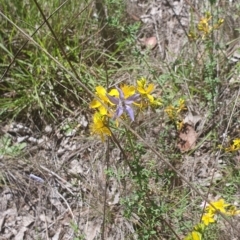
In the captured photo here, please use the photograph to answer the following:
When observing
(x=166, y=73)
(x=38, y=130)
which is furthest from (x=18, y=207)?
(x=166, y=73)

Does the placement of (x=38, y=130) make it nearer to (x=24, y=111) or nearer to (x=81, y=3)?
(x=24, y=111)

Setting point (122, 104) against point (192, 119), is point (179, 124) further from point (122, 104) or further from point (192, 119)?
point (122, 104)

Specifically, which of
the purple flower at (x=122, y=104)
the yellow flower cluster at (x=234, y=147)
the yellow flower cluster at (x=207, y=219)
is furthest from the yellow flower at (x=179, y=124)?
the purple flower at (x=122, y=104)

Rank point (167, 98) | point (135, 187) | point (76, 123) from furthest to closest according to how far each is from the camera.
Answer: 1. point (76, 123)
2. point (167, 98)
3. point (135, 187)

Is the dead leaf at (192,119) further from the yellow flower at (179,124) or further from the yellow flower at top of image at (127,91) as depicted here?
the yellow flower at top of image at (127,91)

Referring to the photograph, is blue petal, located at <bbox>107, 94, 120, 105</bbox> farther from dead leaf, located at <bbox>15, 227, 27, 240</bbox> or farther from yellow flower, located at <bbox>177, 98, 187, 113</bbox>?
dead leaf, located at <bbox>15, 227, 27, 240</bbox>

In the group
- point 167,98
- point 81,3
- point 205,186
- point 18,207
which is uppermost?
point 81,3

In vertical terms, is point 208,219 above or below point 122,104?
below

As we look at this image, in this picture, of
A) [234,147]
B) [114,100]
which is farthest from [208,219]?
[114,100]
